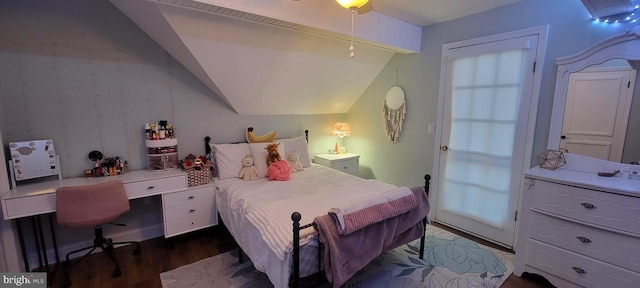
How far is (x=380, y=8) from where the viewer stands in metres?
2.52

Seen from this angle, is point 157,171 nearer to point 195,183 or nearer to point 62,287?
point 195,183

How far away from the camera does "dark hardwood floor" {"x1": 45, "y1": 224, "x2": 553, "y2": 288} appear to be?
2090mm

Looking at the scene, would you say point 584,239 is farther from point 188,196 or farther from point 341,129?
point 188,196

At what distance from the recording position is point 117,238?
8.55 feet

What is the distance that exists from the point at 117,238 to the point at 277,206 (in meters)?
1.82

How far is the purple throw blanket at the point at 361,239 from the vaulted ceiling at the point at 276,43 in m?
1.57

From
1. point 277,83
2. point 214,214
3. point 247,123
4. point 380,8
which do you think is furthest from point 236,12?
point 214,214

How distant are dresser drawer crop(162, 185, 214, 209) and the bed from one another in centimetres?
9

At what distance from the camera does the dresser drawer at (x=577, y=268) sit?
1.70m

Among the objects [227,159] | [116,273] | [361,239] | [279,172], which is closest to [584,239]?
[361,239]

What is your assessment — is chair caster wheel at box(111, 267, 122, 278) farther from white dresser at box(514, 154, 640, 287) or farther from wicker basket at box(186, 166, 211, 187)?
white dresser at box(514, 154, 640, 287)

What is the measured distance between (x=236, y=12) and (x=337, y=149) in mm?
2509

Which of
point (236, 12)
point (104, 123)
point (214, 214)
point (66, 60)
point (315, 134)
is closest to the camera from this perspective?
point (236, 12)

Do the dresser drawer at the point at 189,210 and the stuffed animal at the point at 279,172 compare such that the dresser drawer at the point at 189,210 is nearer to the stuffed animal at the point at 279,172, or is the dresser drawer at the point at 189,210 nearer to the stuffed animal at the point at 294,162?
the stuffed animal at the point at 279,172
